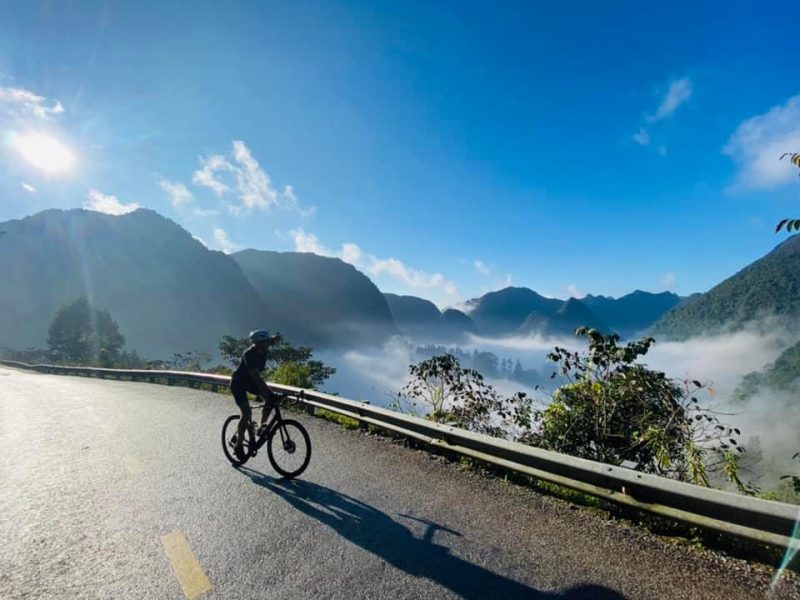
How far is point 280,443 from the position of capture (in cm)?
589

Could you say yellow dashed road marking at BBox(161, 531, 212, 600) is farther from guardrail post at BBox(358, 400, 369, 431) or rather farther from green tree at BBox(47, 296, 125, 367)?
green tree at BBox(47, 296, 125, 367)

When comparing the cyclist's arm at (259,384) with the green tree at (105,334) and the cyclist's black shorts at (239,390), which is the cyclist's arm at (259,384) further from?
the green tree at (105,334)

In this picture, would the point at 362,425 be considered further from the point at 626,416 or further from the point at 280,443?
the point at 626,416

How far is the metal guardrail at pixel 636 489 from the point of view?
10.1 feet

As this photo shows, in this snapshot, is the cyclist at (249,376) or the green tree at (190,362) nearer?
the cyclist at (249,376)

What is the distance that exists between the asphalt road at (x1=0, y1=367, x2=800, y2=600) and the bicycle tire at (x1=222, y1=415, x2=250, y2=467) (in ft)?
0.64

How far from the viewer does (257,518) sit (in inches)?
166

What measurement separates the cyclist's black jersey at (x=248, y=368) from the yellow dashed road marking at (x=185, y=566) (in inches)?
89.0

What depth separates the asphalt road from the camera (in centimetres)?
307

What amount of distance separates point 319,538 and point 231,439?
2898 mm

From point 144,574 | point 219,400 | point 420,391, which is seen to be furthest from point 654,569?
point 219,400

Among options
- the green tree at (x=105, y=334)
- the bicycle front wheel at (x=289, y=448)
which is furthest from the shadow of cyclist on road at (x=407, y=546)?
the green tree at (x=105, y=334)

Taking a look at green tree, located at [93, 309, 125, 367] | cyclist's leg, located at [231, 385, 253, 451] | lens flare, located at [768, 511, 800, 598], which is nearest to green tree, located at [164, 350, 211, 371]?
green tree, located at [93, 309, 125, 367]

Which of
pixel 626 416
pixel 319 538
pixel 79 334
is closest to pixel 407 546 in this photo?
pixel 319 538
